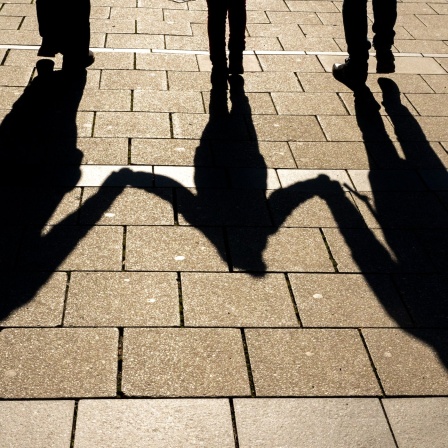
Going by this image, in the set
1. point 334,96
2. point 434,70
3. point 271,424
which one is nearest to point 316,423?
A: point 271,424

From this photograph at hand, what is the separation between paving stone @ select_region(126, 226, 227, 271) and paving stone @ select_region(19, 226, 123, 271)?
0.09 meters

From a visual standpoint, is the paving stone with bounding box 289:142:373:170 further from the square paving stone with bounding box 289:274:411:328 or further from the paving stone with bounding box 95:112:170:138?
the square paving stone with bounding box 289:274:411:328

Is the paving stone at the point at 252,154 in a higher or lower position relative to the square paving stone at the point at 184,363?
lower

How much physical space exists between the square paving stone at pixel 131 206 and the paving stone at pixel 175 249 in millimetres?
107

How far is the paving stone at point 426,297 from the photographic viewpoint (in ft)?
14.1

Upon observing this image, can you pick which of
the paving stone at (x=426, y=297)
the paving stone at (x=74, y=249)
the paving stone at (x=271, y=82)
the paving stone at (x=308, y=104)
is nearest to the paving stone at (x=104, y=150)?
the paving stone at (x=74, y=249)

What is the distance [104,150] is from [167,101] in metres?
1.00

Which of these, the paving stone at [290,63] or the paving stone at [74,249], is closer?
the paving stone at [74,249]

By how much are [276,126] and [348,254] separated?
1.78 m

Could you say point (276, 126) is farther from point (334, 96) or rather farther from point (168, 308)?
point (168, 308)

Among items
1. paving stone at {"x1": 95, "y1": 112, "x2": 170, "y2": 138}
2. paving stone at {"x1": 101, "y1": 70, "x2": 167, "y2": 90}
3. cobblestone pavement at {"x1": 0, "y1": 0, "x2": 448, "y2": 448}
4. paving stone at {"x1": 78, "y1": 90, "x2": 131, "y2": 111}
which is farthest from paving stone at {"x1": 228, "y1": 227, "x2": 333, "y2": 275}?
paving stone at {"x1": 101, "y1": 70, "x2": 167, "y2": 90}

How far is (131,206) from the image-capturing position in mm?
5129

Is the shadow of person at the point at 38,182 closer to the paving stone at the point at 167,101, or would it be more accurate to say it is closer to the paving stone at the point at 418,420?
the paving stone at the point at 167,101

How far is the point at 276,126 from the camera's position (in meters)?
6.32
